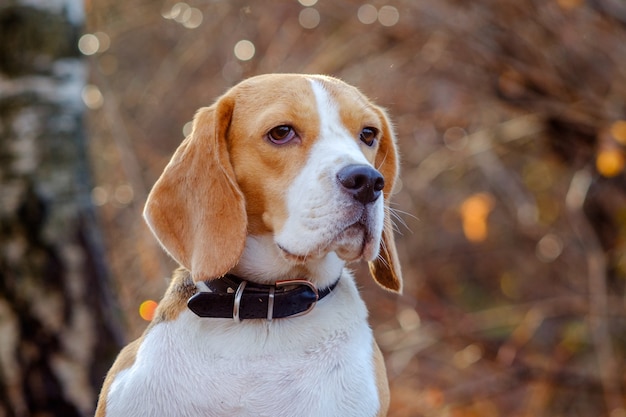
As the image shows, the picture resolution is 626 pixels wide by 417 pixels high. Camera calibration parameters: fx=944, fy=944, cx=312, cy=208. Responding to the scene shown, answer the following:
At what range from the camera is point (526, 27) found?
259 inches

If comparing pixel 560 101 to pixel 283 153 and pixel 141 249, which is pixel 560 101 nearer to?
pixel 141 249

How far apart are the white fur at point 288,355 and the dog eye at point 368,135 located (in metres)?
0.27

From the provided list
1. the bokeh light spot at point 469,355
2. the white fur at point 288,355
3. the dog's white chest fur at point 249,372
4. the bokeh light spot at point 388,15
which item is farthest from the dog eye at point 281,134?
the bokeh light spot at point 469,355

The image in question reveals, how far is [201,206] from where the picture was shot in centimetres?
299

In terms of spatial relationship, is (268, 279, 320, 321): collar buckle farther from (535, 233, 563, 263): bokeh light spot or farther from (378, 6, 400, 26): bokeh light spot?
(535, 233, 563, 263): bokeh light spot

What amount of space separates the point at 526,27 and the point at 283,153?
13.3ft

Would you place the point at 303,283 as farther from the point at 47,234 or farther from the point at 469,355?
the point at 469,355

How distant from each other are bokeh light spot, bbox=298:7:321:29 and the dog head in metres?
4.20

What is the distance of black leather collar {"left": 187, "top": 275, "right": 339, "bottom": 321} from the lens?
9.43ft

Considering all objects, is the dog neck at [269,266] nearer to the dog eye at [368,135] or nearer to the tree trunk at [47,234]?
the dog eye at [368,135]

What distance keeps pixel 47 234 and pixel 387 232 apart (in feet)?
7.33

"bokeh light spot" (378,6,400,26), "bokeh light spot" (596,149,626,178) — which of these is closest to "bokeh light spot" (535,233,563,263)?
"bokeh light spot" (596,149,626,178)

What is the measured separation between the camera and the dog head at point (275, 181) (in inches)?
112

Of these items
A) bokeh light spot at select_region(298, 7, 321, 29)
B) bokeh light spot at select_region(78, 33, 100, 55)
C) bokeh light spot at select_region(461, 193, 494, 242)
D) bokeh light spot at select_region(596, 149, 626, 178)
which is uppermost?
bokeh light spot at select_region(78, 33, 100, 55)
